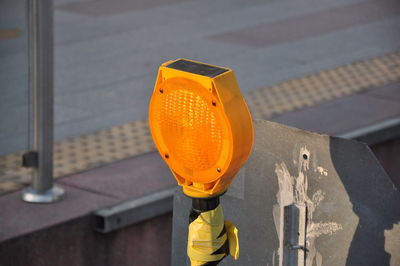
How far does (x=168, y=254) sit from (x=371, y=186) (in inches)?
97.7

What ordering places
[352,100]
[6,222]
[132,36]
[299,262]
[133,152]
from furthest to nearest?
[132,36], [352,100], [133,152], [6,222], [299,262]

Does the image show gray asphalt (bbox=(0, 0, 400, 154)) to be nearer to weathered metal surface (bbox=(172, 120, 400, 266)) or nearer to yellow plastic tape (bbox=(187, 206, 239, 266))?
weathered metal surface (bbox=(172, 120, 400, 266))

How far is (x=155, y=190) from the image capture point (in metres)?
4.97

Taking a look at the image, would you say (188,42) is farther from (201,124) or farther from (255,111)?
(201,124)

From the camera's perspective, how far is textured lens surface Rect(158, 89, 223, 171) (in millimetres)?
2404

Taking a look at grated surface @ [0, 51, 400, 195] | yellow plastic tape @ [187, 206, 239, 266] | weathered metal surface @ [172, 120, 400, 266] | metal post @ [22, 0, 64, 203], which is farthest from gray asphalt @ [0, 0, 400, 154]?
yellow plastic tape @ [187, 206, 239, 266]

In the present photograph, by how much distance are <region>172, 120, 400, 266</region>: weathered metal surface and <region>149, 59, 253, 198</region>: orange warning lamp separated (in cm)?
26

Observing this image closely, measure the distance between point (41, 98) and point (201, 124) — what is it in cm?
245

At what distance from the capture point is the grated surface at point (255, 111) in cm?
517

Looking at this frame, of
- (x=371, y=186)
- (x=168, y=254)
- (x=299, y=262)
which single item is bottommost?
(x=168, y=254)

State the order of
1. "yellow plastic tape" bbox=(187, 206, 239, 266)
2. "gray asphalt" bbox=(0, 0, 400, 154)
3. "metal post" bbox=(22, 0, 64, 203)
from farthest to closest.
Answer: "gray asphalt" bbox=(0, 0, 400, 154), "metal post" bbox=(22, 0, 64, 203), "yellow plastic tape" bbox=(187, 206, 239, 266)

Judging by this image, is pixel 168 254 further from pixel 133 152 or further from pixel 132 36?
pixel 132 36

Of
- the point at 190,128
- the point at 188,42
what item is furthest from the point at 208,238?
the point at 188,42

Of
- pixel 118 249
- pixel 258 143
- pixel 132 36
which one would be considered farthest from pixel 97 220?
pixel 132 36
